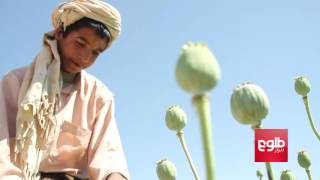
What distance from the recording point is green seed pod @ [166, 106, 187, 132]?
228 centimetres

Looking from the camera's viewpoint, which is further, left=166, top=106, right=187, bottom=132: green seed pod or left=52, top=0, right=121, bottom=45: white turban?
left=166, top=106, right=187, bottom=132: green seed pod

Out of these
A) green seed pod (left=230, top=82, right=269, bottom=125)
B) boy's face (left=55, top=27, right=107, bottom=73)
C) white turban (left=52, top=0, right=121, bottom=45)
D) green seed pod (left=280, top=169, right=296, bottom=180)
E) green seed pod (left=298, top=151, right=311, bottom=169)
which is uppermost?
white turban (left=52, top=0, right=121, bottom=45)

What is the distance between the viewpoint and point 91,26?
72.3 inches

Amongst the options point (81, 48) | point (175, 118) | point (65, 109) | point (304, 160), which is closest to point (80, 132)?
point (65, 109)

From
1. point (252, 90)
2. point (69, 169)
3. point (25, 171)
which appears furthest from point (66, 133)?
point (252, 90)

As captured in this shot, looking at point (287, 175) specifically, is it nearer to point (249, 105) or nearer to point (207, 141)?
point (249, 105)

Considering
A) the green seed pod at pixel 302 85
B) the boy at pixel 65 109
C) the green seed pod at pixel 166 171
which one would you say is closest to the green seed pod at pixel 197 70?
the boy at pixel 65 109

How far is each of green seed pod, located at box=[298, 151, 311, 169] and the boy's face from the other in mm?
1221

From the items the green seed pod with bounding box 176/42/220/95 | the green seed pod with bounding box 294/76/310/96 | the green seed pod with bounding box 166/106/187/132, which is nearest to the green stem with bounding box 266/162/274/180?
the green seed pod with bounding box 176/42/220/95

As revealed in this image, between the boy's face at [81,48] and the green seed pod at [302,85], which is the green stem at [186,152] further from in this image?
the green seed pod at [302,85]

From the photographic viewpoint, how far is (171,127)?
229cm

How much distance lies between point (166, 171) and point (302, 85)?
3.41 ft

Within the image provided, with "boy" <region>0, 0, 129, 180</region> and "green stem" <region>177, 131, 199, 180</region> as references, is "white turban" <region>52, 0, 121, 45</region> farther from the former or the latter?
"green stem" <region>177, 131, 199, 180</region>

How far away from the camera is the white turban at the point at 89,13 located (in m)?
1.88
